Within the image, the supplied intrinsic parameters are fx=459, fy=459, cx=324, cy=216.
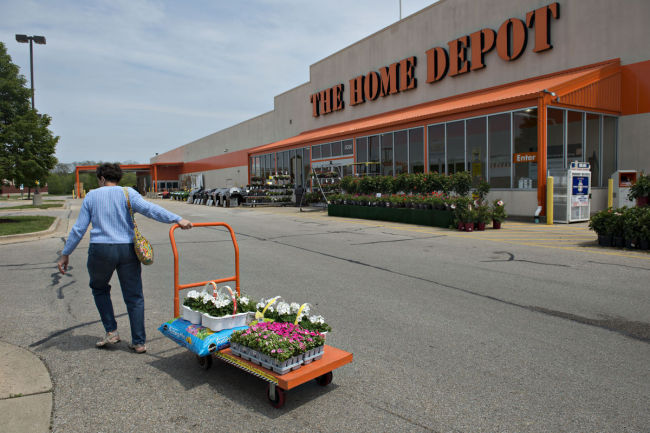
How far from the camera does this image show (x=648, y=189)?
1171 cm

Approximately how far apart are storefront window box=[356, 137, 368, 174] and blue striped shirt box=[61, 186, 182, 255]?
72.6 feet

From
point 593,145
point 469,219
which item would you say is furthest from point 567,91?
point 469,219

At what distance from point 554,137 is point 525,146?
1117mm

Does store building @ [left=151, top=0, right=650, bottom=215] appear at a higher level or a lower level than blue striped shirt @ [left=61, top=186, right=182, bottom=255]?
higher

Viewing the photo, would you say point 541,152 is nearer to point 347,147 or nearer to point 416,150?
point 416,150

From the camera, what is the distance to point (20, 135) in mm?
16562

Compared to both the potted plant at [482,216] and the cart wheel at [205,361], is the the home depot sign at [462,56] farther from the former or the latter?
the cart wheel at [205,361]

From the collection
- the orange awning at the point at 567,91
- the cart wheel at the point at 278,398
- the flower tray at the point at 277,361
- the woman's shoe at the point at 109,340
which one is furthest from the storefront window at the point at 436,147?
the cart wheel at the point at 278,398

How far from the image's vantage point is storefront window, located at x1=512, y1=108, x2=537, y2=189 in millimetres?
17094

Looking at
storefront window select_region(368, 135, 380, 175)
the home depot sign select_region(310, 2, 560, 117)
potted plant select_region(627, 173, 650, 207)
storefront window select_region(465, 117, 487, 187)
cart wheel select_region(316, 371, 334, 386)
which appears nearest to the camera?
cart wheel select_region(316, 371, 334, 386)

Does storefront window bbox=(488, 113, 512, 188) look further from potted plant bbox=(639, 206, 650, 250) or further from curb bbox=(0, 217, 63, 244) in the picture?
curb bbox=(0, 217, 63, 244)

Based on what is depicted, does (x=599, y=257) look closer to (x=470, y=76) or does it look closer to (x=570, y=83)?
(x=570, y=83)

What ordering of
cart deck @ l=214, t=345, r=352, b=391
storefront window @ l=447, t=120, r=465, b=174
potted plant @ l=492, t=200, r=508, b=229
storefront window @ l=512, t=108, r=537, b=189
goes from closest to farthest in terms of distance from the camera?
cart deck @ l=214, t=345, r=352, b=391 → potted plant @ l=492, t=200, r=508, b=229 → storefront window @ l=512, t=108, r=537, b=189 → storefront window @ l=447, t=120, r=465, b=174

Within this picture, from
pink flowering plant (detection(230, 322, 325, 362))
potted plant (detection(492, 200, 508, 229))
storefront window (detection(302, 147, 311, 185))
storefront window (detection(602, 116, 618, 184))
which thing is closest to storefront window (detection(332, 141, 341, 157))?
storefront window (detection(302, 147, 311, 185))
